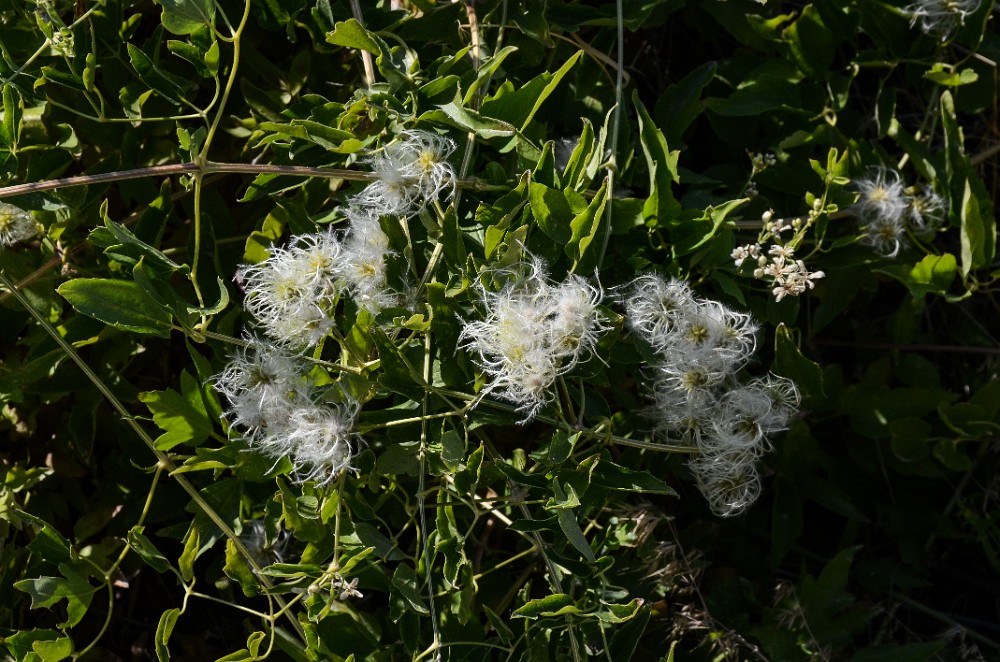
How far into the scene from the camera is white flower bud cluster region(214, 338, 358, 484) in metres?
1.25

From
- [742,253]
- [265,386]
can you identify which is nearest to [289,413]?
[265,386]

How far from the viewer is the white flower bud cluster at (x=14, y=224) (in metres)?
1.55

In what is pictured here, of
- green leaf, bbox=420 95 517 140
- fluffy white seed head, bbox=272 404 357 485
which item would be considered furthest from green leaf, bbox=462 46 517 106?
fluffy white seed head, bbox=272 404 357 485

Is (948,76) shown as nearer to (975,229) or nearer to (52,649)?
(975,229)

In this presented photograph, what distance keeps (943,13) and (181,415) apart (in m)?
1.45

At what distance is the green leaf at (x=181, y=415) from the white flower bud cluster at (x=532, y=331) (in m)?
0.47

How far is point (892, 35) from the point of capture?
1.72m

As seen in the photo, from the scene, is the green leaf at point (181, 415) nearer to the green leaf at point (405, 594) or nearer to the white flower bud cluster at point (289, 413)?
the white flower bud cluster at point (289, 413)

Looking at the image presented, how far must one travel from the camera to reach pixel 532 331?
3.83 ft

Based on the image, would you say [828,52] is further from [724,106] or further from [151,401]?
[151,401]

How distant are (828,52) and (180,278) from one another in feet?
4.06

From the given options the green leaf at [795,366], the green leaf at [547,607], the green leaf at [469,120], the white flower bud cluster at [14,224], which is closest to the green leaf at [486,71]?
the green leaf at [469,120]

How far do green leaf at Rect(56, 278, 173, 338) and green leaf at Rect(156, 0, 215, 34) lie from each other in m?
0.37

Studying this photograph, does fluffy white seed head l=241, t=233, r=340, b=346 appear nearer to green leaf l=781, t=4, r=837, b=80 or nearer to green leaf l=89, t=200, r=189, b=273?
green leaf l=89, t=200, r=189, b=273
